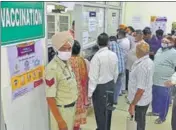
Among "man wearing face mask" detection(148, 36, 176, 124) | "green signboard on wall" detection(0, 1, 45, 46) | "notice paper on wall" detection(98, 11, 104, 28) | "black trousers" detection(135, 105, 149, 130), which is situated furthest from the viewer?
"notice paper on wall" detection(98, 11, 104, 28)

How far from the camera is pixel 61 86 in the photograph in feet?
6.49

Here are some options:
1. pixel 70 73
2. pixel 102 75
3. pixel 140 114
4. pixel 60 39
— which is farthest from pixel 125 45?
pixel 60 39

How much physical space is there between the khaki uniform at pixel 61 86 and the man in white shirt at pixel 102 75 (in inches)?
24.1

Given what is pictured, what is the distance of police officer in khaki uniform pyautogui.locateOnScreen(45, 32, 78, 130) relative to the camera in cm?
192

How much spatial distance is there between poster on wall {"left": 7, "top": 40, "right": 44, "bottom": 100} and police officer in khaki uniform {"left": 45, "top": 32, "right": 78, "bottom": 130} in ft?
0.35

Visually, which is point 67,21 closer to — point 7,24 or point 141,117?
point 141,117

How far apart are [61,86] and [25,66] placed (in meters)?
0.35

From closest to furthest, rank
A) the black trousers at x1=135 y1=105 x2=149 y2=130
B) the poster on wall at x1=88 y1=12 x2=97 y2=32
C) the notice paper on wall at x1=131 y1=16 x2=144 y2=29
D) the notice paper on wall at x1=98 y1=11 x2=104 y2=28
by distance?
the black trousers at x1=135 y1=105 x2=149 y2=130 → the poster on wall at x1=88 y1=12 x2=97 y2=32 → the notice paper on wall at x1=98 y1=11 x2=104 y2=28 → the notice paper on wall at x1=131 y1=16 x2=144 y2=29

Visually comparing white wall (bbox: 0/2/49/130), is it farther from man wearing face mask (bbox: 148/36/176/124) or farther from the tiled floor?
man wearing face mask (bbox: 148/36/176/124)

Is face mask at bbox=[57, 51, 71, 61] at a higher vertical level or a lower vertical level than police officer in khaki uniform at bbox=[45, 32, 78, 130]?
higher

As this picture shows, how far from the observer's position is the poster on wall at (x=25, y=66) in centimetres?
166

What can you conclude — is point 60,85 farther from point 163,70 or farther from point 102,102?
point 163,70

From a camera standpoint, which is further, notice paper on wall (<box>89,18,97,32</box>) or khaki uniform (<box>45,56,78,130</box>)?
notice paper on wall (<box>89,18,97,32</box>)

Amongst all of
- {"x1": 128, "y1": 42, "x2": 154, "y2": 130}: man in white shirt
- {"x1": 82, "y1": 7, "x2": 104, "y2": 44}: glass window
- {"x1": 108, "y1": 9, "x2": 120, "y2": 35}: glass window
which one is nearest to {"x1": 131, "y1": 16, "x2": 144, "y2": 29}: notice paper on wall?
{"x1": 108, "y1": 9, "x2": 120, "y2": 35}: glass window
